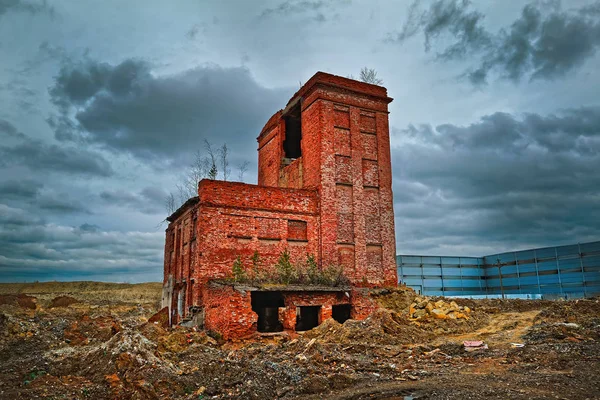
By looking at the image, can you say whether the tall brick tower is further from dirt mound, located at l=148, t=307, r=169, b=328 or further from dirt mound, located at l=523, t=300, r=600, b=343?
dirt mound, located at l=148, t=307, r=169, b=328

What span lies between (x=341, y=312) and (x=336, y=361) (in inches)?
313

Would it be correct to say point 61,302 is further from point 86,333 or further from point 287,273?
point 287,273

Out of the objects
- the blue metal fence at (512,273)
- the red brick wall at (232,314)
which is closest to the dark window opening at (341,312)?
the red brick wall at (232,314)

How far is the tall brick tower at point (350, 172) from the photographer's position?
A: 21.4 metres

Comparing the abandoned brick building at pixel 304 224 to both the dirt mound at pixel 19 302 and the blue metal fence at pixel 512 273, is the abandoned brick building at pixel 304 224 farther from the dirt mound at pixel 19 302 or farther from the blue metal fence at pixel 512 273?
the dirt mound at pixel 19 302

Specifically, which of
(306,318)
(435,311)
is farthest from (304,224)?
(435,311)

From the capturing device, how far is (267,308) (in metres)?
18.8

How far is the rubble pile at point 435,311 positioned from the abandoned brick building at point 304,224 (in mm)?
2115

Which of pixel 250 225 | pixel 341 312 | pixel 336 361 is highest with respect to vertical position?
pixel 250 225

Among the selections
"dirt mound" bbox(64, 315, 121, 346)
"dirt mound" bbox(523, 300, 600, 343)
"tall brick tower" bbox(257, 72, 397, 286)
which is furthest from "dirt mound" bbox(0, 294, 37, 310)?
"dirt mound" bbox(523, 300, 600, 343)

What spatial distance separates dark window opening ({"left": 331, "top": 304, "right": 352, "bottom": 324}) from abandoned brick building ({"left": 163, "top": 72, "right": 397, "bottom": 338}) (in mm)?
44

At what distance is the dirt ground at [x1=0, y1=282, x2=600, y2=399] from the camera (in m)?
8.80

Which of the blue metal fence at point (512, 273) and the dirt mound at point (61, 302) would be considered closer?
the blue metal fence at point (512, 273)

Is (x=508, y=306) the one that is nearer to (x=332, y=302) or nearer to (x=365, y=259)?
(x=365, y=259)
